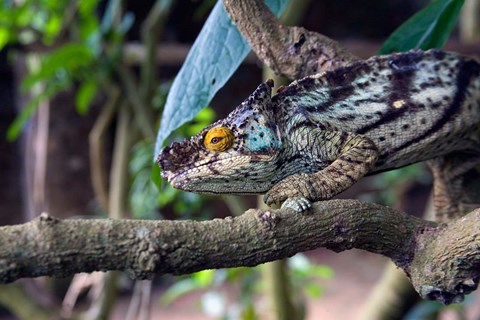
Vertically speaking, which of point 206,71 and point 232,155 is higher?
point 206,71

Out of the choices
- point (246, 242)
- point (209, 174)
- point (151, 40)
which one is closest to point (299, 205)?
point (246, 242)

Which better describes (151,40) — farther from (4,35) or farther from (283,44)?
(283,44)

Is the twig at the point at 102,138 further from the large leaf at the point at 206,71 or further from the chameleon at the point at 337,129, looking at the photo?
the chameleon at the point at 337,129

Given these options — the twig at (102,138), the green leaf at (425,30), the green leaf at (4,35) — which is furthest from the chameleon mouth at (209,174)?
the green leaf at (4,35)

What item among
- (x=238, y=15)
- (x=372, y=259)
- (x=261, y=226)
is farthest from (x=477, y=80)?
(x=372, y=259)

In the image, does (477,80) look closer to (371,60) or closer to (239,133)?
(371,60)
